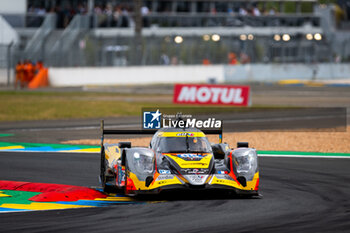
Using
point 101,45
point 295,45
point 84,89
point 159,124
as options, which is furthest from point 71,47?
point 159,124

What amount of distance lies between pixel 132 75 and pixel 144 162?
41976 millimetres

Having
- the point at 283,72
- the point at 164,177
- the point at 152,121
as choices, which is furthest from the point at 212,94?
the point at 283,72

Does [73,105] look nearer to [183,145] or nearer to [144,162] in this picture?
[183,145]

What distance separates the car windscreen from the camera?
11469 millimetres

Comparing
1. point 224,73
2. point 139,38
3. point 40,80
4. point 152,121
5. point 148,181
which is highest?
point 139,38

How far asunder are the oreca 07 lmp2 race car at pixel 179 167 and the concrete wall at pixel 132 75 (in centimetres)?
3841

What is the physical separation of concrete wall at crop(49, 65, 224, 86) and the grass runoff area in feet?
29.0

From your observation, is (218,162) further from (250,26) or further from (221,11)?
(221,11)

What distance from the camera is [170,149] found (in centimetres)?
1147

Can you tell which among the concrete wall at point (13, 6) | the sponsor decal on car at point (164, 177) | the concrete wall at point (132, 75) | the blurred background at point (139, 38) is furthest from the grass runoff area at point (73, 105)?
the sponsor decal on car at point (164, 177)

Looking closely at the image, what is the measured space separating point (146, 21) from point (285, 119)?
121 feet

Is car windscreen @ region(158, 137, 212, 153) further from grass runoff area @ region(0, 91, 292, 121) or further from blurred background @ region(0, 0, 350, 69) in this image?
blurred background @ region(0, 0, 350, 69)

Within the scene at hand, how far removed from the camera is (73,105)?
32.6 m

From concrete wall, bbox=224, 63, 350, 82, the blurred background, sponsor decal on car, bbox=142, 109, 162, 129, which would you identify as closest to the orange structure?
the blurred background
